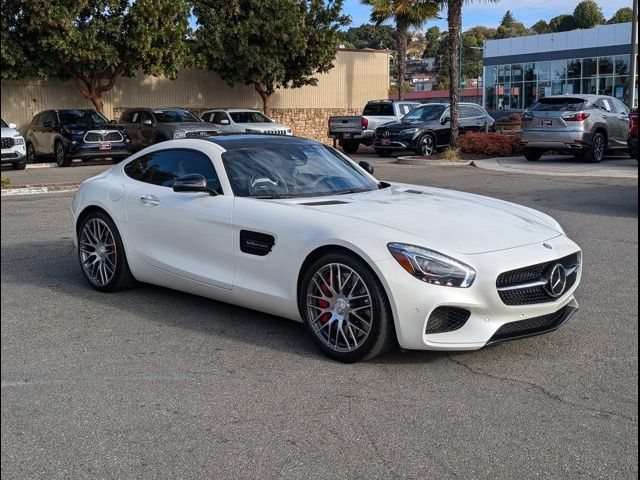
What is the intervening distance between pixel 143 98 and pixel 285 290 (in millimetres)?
30053

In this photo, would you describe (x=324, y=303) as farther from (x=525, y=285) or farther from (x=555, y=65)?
(x=555, y=65)

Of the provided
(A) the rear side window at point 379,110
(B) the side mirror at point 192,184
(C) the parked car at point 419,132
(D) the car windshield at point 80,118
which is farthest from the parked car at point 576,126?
(B) the side mirror at point 192,184

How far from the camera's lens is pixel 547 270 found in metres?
4.63

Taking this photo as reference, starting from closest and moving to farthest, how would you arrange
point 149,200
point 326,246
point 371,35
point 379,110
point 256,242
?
point 326,246 < point 256,242 < point 149,200 < point 379,110 < point 371,35

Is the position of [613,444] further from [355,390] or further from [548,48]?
[548,48]

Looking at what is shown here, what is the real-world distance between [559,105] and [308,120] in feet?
67.3

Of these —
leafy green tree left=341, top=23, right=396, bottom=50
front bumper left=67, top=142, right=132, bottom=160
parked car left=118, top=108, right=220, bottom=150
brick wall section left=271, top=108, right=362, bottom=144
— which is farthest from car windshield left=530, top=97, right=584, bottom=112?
leafy green tree left=341, top=23, right=396, bottom=50

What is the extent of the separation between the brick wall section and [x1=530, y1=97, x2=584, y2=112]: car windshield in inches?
739

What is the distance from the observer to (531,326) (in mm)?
4594

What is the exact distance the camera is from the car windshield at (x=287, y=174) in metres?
5.61

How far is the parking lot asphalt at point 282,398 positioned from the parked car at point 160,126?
1867cm

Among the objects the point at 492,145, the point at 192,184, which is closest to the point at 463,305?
the point at 192,184

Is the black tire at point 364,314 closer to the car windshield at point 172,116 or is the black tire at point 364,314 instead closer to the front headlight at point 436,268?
the front headlight at point 436,268

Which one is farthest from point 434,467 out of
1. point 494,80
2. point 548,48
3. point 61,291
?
point 494,80
